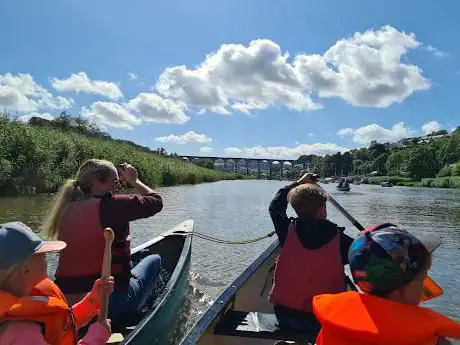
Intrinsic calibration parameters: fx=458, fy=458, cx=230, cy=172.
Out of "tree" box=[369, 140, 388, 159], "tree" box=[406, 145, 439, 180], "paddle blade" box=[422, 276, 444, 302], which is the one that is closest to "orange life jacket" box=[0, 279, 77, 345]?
"paddle blade" box=[422, 276, 444, 302]

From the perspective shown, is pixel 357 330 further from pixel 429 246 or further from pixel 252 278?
pixel 252 278

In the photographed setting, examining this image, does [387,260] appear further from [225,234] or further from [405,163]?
[405,163]

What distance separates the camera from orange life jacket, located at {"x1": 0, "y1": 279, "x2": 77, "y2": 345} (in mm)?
1827

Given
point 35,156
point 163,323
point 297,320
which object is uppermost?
point 35,156

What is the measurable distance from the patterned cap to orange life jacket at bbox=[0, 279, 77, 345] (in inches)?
50.5

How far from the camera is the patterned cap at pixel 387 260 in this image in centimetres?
171

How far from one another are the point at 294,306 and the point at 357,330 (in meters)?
1.96

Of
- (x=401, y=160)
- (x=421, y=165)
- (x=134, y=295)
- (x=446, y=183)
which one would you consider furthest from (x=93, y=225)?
(x=401, y=160)

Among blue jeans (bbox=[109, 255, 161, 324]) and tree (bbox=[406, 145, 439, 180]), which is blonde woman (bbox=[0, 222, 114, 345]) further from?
tree (bbox=[406, 145, 439, 180])

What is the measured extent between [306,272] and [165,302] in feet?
5.20

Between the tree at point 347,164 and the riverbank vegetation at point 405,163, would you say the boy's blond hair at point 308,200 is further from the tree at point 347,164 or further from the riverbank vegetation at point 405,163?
the tree at point 347,164

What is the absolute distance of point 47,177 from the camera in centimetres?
1897

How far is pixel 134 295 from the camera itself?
407 cm

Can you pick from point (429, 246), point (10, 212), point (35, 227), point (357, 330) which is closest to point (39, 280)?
point (357, 330)
